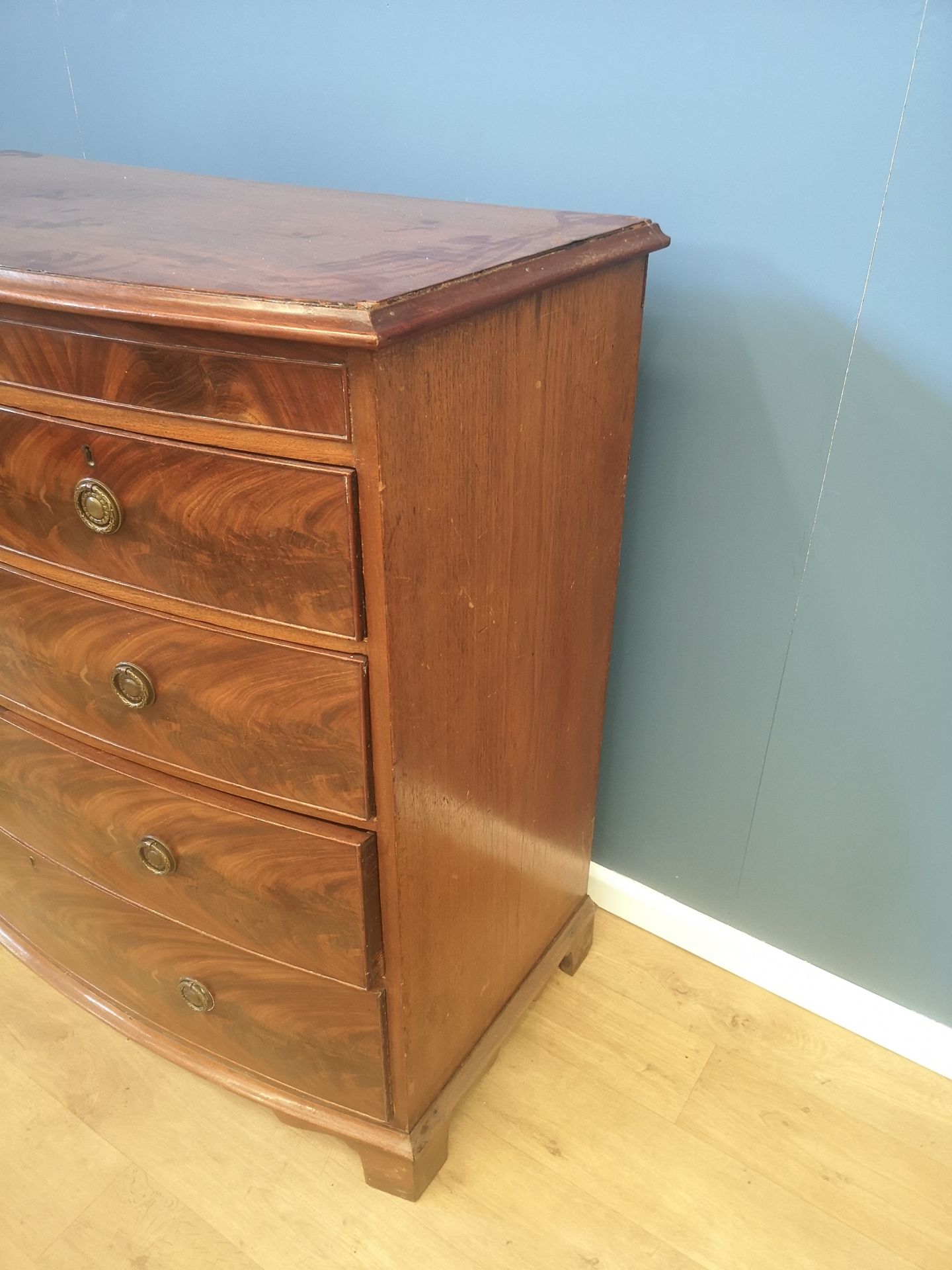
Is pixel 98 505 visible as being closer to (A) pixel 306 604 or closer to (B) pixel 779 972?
(A) pixel 306 604

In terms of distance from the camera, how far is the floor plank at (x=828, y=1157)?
3.37 feet

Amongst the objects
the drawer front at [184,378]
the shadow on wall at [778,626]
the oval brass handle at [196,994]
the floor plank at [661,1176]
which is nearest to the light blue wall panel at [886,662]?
the shadow on wall at [778,626]

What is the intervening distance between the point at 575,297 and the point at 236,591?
1.23ft

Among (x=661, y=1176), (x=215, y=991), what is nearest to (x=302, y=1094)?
(x=215, y=991)

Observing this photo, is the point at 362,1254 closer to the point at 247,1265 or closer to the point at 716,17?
the point at 247,1265

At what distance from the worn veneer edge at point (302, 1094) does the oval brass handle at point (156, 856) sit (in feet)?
0.92

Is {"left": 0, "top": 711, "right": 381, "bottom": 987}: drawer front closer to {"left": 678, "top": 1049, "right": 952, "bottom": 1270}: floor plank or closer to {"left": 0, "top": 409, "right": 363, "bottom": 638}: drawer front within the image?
{"left": 0, "top": 409, "right": 363, "bottom": 638}: drawer front

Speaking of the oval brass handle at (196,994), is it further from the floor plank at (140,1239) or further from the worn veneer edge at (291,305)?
the worn veneer edge at (291,305)

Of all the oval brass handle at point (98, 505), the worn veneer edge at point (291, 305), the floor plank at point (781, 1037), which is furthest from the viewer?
the floor plank at point (781, 1037)

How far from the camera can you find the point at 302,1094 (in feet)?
3.31

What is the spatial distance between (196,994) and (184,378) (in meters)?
0.66

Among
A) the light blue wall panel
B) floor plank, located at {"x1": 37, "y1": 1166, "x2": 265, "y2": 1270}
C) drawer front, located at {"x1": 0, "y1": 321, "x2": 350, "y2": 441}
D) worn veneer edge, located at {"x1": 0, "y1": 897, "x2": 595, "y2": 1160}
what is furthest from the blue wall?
floor plank, located at {"x1": 37, "y1": 1166, "x2": 265, "y2": 1270}

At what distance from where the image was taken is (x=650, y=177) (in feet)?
3.14

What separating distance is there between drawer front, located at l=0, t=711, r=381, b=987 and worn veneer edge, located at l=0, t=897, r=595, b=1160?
0.71 feet
